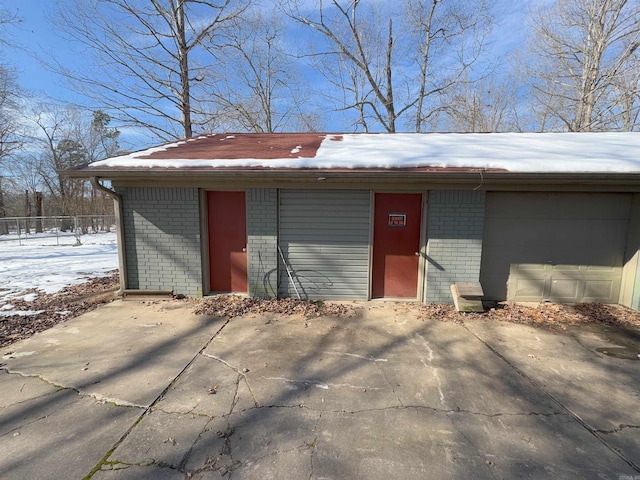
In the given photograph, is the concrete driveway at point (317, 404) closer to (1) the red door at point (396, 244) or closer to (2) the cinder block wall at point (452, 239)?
(2) the cinder block wall at point (452, 239)

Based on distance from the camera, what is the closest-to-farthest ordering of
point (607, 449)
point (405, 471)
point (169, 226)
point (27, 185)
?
point (405, 471), point (607, 449), point (169, 226), point (27, 185)

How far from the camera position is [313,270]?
5.65m

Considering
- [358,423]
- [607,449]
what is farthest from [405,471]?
[607,449]

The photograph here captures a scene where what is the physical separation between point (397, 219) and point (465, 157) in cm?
156

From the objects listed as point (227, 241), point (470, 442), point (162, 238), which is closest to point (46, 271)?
point (162, 238)

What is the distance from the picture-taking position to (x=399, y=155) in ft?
17.9

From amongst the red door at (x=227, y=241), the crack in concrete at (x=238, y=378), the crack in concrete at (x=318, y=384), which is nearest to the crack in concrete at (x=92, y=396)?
the crack in concrete at (x=238, y=378)

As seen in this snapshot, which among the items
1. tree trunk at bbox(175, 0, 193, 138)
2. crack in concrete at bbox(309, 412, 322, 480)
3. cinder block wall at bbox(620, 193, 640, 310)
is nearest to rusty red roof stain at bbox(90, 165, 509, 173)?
cinder block wall at bbox(620, 193, 640, 310)

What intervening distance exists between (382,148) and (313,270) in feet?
9.43

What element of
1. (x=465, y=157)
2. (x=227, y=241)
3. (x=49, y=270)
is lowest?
(x=49, y=270)

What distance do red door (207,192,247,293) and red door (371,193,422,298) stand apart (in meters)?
2.49

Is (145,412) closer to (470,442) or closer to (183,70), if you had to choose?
(470,442)

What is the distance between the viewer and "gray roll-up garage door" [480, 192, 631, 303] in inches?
212

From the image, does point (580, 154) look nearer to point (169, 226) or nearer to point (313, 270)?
point (313, 270)
